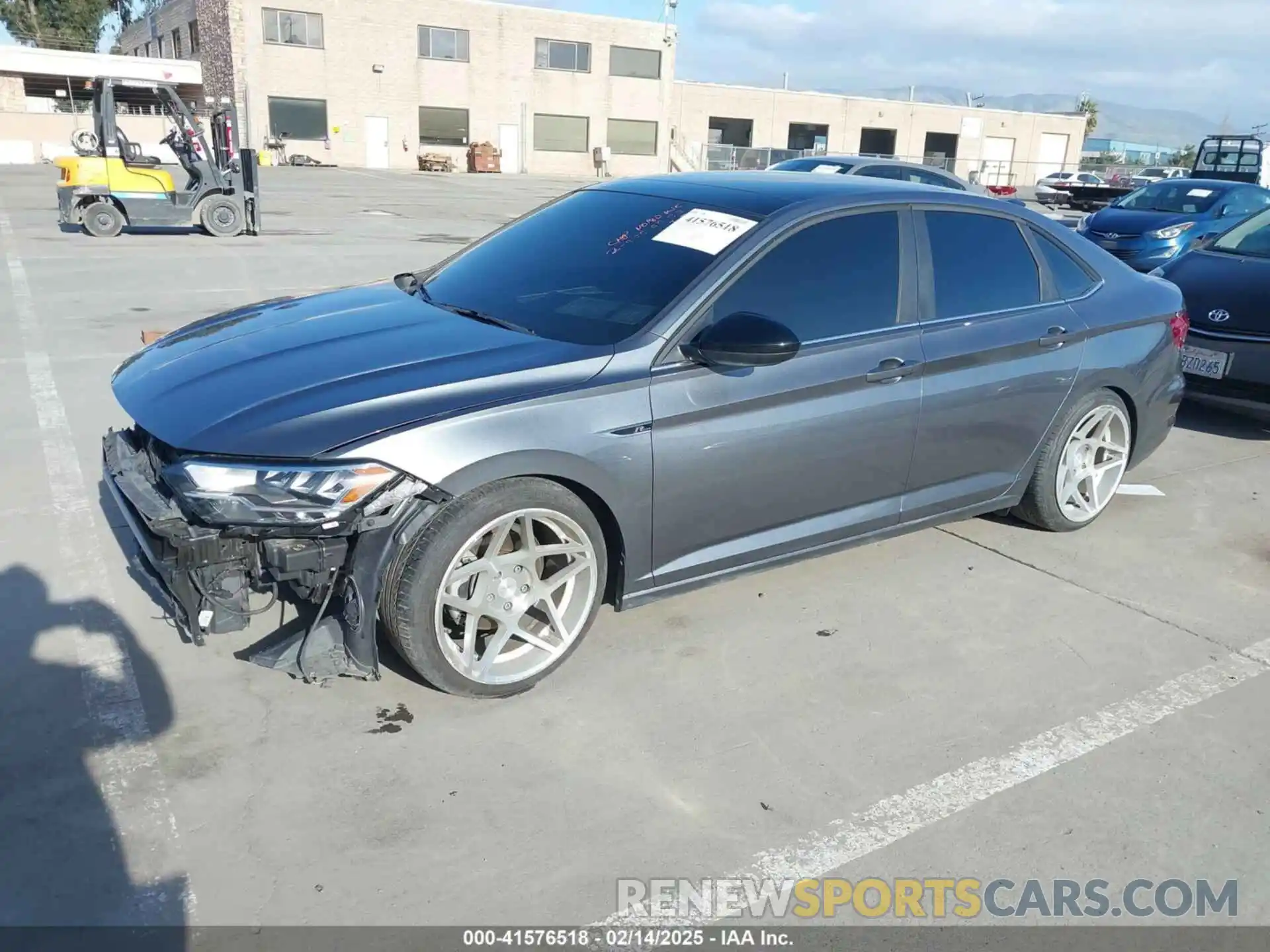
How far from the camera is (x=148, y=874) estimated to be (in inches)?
104

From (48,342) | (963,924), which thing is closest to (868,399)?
(963,924)

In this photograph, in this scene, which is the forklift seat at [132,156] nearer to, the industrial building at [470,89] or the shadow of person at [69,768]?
the shadow of person at [69,768]

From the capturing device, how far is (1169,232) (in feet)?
45.2

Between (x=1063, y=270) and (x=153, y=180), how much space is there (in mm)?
14538

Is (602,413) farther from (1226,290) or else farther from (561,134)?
(561,134)

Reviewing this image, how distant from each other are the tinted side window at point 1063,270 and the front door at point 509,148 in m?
44.0

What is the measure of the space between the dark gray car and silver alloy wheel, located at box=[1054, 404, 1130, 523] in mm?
36

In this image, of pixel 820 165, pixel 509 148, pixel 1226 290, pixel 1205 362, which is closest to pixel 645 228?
pixel 1205 362

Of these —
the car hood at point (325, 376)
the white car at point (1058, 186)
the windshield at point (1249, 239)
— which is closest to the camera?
the car hood at point (325, 376)

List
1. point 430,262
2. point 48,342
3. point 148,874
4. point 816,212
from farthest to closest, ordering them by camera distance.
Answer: point 430,262, point 48,342, point 816,212, point 148,874

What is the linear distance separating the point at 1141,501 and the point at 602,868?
4.45 meters

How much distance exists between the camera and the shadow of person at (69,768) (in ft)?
8.32

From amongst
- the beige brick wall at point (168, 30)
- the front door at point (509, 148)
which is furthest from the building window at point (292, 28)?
the front door at point (509, 148)

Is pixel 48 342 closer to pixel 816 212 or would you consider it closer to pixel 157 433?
pixel 157 433
